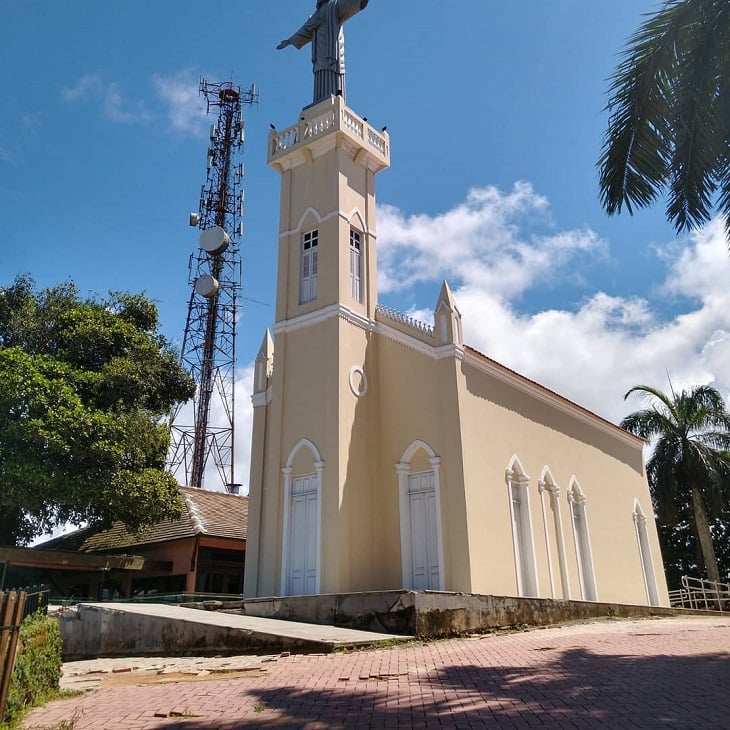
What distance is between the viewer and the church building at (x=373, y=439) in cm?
1645

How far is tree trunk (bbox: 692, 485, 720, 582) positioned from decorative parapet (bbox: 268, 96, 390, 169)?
20891 mm

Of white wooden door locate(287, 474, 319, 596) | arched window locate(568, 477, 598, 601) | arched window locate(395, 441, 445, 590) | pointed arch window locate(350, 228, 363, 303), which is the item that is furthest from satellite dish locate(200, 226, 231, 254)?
arched window locate(568, 477, 598, 601)

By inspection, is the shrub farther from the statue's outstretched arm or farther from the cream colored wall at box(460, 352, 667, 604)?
the statue's outstretched arm

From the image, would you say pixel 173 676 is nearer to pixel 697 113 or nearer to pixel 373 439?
pixel 373 439

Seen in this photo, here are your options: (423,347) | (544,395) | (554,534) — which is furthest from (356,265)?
(554,534)

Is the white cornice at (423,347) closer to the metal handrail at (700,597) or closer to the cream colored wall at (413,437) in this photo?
the cream colored wall at (413,437)

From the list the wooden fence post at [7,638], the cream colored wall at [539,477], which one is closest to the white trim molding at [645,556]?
the cream colored wall at [539,477]

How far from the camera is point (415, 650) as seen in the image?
10.7m

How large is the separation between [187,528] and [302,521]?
6.68 meters

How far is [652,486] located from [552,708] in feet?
92.1

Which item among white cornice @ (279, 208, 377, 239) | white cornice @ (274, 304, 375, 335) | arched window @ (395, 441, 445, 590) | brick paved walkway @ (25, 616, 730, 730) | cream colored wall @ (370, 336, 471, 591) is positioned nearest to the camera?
brick paved walkway @ (25, 616, 730, 730)

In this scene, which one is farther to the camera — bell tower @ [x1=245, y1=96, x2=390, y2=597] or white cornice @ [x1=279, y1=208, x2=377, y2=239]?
white cornice @ [x1=279, y1=208, x2=377, y2=239]

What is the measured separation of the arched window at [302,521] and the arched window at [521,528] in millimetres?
5192

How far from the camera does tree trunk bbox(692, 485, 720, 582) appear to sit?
29.9 meters
